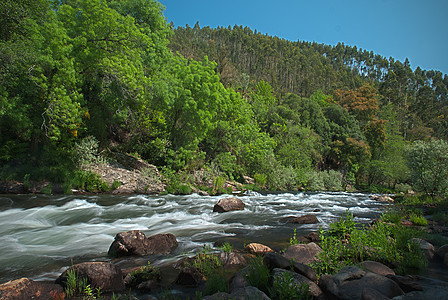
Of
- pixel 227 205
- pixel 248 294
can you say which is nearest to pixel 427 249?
pixel 248 294

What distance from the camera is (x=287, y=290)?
11.3 feet

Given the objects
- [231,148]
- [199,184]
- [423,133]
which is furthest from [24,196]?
[423,133]

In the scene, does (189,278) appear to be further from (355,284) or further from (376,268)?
(376,268)

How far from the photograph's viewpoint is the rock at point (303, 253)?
17.0 feet

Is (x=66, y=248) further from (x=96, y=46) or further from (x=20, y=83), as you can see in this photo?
(x=96, y=46)

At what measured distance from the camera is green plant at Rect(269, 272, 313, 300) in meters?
3.43

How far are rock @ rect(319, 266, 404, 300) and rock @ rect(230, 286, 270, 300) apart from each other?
3.49 feet

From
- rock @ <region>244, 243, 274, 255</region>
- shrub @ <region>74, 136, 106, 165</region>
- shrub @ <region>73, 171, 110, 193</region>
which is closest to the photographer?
rock @ <region>244, 243, 274, 255</region>

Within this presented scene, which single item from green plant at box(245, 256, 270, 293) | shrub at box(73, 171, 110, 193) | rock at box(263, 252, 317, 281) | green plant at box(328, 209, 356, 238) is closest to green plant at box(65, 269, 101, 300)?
green plant at box(245, 256, 270, 293)

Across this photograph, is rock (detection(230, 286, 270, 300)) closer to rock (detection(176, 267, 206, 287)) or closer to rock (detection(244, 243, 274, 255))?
rock (detection(176, 267, 206, 287))

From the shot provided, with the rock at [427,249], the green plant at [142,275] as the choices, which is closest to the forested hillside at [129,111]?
the green plant at [142,275]

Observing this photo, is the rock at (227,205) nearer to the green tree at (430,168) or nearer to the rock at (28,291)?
the rock at (28,291)

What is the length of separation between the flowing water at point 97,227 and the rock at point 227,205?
31 centimetres

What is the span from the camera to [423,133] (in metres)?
62.3
